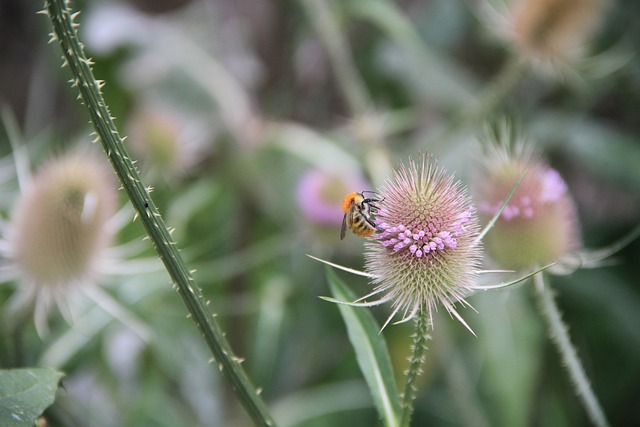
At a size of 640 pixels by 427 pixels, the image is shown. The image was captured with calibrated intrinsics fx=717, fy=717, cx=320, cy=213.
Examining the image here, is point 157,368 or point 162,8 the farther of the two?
point 162,8

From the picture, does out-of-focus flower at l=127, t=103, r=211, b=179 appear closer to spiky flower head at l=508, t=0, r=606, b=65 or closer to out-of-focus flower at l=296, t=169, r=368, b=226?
out-of-focus flower at l=296, t=169, r=368, b=226

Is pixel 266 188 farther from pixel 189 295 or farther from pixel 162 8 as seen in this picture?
pixel 162 8

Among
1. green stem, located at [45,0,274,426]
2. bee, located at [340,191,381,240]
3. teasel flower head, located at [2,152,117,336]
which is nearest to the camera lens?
green stem, located at [45,0,274,426]

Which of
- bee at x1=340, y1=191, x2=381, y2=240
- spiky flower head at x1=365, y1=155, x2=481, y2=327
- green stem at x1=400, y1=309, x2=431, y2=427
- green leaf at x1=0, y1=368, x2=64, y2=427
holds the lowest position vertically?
green leaf at x1=0, y1=368, x2=64, y2=427

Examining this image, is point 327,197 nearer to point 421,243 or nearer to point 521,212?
point 521,212

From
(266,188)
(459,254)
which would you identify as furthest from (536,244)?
(266,188)

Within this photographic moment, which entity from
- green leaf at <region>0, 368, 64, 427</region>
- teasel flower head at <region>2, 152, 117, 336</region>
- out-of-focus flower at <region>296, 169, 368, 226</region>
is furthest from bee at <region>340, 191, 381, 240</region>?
out-of-focus flower at <region>296, 169, 368, 226</region>

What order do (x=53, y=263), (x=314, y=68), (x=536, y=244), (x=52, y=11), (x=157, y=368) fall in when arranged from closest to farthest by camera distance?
(x=52, y=11) < (x=536, y=244) < (x=53, y=263) < (x=157, y=368) < (x=314, y=68)

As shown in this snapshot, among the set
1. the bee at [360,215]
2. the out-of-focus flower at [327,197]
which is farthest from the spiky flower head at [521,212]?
the out-of-focus flower at [327,197]
